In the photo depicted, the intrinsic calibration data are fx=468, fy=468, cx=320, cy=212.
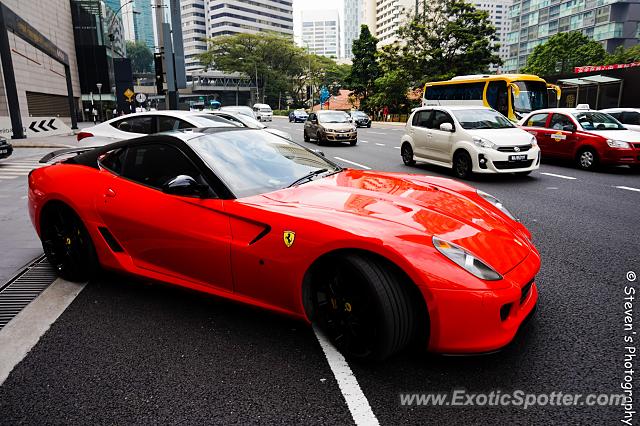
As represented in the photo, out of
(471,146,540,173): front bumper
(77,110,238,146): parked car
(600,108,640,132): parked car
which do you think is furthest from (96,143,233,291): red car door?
(600,108,640,132): parked car

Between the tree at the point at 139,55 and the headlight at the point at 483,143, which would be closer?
the headlight at the point at 483,143

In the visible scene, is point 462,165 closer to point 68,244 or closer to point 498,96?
point 68,244

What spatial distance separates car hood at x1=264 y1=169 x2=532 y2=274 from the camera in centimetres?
258

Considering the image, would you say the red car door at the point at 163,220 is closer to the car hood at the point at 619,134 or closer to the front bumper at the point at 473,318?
the front bumper at the point at 473,318

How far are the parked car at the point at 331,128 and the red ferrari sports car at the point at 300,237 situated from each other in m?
14.3

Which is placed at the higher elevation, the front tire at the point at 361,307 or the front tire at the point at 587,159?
the front tire at the point at 361,307

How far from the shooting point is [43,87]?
3344cm

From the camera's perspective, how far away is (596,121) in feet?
36.8

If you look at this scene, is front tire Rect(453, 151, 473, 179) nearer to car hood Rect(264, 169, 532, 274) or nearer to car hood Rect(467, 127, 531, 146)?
car hood Rect(467, 127, 531, 146)

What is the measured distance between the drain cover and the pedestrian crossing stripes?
6.60 m

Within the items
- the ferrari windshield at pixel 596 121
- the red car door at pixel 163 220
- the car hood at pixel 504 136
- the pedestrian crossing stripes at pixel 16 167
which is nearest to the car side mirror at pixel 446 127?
the car hood at pixel 504 136

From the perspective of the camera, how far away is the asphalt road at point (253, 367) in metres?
2.25

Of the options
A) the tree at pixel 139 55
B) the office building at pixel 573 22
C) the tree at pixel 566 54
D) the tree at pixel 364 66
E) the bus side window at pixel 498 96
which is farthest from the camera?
the tree at pixel 139 55

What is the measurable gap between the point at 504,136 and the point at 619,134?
10.6ft
